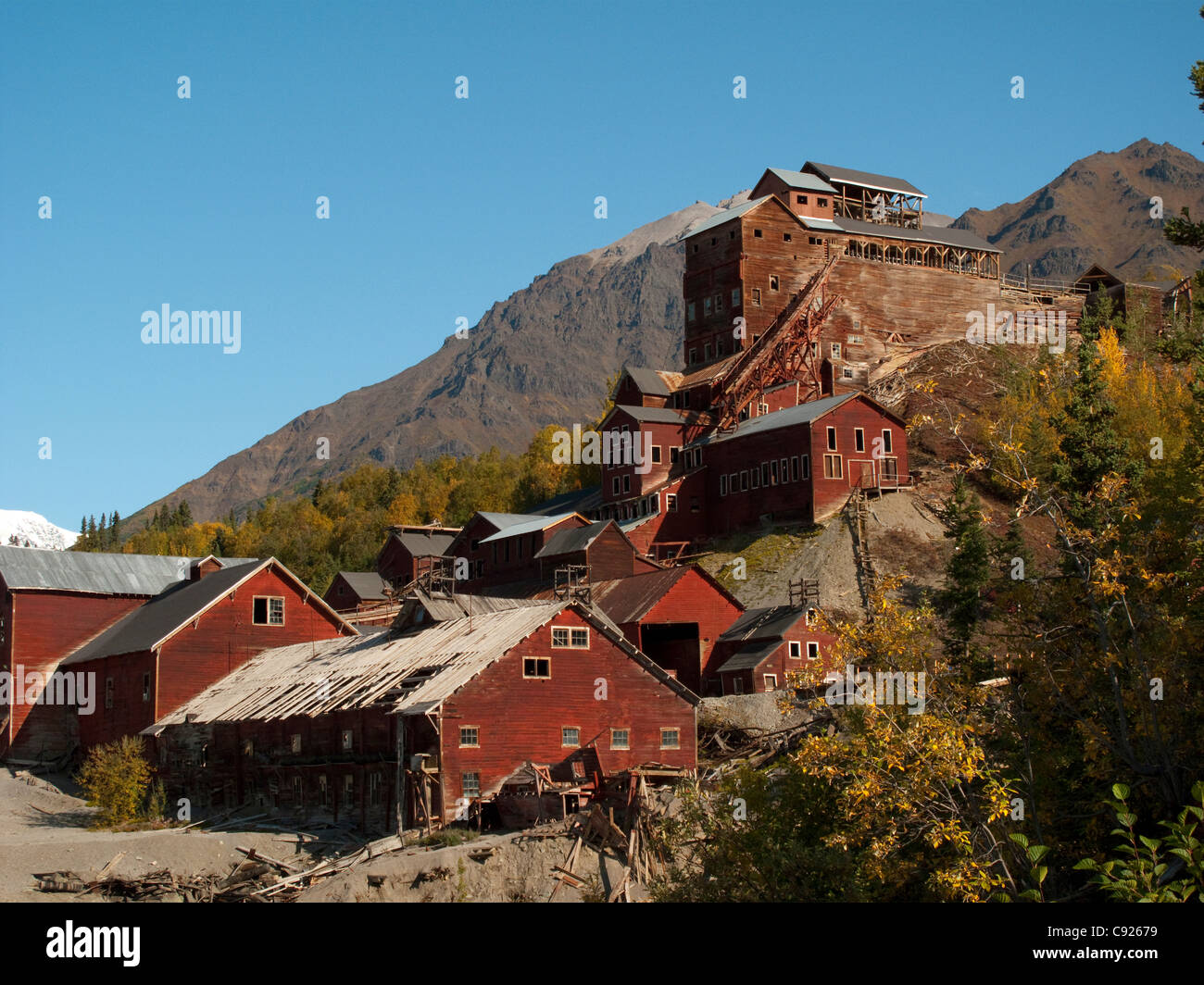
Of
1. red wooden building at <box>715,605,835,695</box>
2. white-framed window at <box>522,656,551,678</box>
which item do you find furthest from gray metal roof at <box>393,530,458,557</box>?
white-framed window at <box>522,656,551,678</box>

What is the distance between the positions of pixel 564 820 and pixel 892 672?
52.9 feet

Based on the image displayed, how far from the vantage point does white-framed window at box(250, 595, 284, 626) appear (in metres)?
65.2

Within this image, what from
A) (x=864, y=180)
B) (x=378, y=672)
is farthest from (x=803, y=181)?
(x=378, y=672)

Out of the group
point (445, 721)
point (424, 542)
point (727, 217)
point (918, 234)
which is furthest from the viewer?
point (918, 234)

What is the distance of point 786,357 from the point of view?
90.6m

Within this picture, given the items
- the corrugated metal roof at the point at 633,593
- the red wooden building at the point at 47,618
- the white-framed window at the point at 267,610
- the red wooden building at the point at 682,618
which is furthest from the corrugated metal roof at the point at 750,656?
the red wooden building at the point at 47,618

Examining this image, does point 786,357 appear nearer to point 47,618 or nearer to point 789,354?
point 789,354

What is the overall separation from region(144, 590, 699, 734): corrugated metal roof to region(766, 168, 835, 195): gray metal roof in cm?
5877

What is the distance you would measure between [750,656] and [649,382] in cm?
3274

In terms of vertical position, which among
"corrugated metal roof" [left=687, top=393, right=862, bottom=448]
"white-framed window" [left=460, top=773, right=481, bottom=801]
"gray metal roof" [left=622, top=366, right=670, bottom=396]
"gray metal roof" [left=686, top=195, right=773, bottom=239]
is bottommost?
"white-framed window" [left=460, top=773, right=481, bottom=801]

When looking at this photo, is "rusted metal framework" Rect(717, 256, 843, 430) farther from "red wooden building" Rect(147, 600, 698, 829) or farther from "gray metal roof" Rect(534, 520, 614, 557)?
"red wooden building" Rect(147, 600, 698, 829)

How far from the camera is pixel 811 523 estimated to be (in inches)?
2921

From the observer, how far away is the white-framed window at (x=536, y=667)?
47312mm
